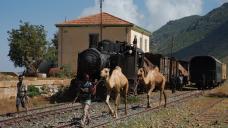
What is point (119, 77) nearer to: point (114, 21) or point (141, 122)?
point (141, 122)

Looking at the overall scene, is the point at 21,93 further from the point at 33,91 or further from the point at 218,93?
the point at 218,93

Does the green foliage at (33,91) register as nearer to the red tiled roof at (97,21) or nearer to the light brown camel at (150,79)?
the light brown camel at (150,79)

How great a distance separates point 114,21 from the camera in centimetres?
5638

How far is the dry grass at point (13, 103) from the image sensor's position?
942 inches

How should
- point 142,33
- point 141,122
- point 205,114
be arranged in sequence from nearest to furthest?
1. point 141,122
2. point 205,114
3. point 142,33

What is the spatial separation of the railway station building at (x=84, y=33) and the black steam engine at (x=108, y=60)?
26448mm

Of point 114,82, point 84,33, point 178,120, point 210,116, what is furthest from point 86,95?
point 84,33

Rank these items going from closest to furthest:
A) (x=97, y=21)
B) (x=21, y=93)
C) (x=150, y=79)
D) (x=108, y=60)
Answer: (x=21, y=93), (x=150, y=79), (x=108, y=60), (x=97, y=21)

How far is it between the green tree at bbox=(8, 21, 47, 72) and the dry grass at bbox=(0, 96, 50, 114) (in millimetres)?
35156

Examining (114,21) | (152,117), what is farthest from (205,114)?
(114,21)

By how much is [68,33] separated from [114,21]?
544 centimetres

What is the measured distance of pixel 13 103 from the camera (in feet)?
84.2

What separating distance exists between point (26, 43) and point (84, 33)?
35.4ft

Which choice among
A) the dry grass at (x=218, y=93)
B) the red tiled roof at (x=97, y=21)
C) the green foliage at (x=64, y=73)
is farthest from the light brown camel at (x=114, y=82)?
the red tiled roof at (x=97, y=21)
